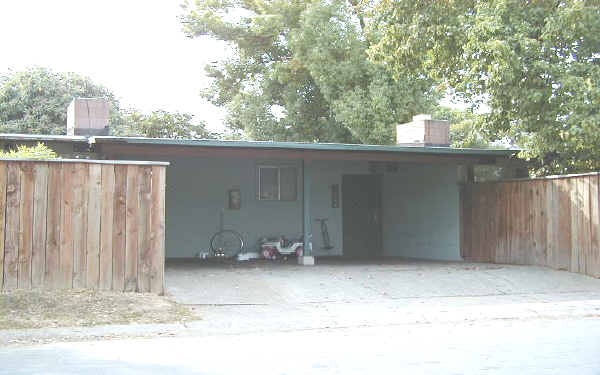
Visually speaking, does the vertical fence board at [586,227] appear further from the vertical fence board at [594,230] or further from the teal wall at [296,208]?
the teal wall at [296,208]

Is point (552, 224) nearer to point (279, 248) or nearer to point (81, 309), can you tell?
point (279, 248)

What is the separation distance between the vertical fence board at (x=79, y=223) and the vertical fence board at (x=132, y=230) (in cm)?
62

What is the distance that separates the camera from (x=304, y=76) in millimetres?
28016

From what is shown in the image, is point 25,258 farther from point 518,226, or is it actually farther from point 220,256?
point 518,226

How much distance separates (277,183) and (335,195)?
68.8 inches

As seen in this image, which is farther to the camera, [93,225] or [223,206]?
[223,206]

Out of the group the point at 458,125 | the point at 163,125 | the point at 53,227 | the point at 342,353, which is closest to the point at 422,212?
the point at 53,227

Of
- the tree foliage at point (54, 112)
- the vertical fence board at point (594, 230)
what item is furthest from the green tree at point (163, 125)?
the vertical fence board at point (594, 230)

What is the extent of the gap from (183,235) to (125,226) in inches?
272

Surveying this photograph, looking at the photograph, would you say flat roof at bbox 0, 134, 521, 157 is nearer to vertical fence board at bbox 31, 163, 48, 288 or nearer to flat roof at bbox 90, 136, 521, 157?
flat roof at bbox 90, 136, 521, 157

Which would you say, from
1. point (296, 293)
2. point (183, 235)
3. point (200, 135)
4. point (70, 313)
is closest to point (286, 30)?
point (200, 135)

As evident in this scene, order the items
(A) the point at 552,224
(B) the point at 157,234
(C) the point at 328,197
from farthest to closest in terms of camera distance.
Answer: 1. (C) the point at 328,197
2. (A) the point at 552,224
3. (B) the point at 157,234

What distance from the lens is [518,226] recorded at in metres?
15.5

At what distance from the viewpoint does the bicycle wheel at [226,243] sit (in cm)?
1764
